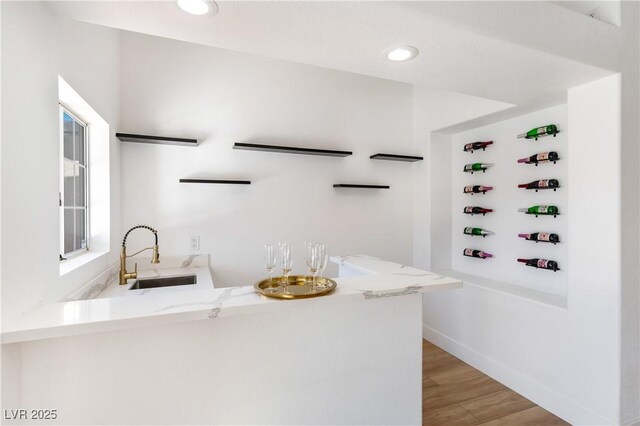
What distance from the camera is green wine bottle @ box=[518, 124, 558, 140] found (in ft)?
7.82

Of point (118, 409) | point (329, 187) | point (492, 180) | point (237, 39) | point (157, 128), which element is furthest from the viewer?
point (329, 187)

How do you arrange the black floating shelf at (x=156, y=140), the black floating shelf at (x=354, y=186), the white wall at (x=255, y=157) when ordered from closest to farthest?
the black floating shelf at (x=156, y=140), the white wall at (x=255, y=157), the black floating shelf at (x=354, y=186)

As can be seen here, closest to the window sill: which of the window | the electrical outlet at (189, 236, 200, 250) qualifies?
the window

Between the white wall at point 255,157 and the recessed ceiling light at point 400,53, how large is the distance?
1628 millimetres

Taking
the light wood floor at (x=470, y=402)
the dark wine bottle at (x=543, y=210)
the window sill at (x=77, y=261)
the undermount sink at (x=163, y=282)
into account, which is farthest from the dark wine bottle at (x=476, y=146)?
the window sill at (x=77, y=261)

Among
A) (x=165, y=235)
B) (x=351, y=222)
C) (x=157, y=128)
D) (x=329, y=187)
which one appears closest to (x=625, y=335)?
(x=351, y=222)

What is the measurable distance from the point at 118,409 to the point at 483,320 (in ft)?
8.76

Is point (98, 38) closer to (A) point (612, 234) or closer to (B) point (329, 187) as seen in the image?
(B) point (329, 187)

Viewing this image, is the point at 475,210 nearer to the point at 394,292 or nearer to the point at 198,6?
the point at 394,292

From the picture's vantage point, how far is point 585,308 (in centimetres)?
197

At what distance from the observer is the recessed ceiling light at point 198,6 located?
3.78 feet

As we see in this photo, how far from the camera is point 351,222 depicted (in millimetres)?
3332

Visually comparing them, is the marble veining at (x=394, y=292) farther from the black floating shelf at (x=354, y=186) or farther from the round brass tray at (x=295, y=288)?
the black floating shelf at (x=354, y=186)

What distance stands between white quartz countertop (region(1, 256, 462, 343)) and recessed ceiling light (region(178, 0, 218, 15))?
1.16m
